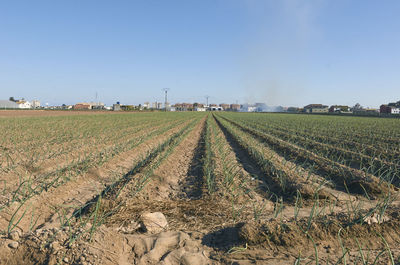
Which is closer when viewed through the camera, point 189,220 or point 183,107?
point 189,220

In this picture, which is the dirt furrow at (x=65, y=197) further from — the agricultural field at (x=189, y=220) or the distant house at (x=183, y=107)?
the distant house at (x=183, y=107)

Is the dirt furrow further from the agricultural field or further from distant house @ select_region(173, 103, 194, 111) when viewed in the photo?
distant house @ select_region(173, 103, 194, 111)

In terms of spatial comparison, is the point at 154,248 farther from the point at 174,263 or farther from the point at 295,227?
the point at 295,227

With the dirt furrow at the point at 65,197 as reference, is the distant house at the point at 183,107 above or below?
above

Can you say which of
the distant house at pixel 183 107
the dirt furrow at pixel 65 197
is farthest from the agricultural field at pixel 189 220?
the distant house at pixel 183 107

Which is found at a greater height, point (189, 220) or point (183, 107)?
point (183, 107)

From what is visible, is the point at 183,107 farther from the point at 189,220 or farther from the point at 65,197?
the point at 189,220

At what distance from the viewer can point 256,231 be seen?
286 cm

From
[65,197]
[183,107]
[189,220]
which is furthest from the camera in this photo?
[183,107]

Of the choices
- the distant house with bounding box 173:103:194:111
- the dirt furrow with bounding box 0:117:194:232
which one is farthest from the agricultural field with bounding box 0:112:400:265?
the distant house with bounding box 173:103:194:111

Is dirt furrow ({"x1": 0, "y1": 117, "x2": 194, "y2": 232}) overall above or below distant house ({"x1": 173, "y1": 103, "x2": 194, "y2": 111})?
below

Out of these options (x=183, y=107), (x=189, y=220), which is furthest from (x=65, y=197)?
(x=183, y=107)

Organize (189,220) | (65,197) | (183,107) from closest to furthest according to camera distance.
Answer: (189,220) → (65,197) → (183,107)

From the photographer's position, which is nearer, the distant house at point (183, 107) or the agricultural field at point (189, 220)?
the agricultural field at point (189, 220)
